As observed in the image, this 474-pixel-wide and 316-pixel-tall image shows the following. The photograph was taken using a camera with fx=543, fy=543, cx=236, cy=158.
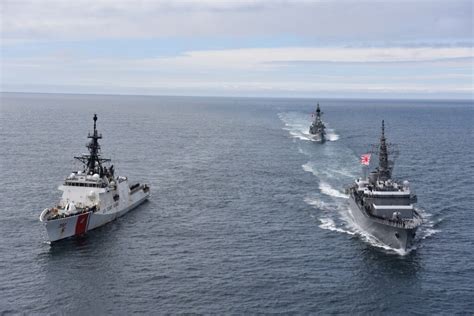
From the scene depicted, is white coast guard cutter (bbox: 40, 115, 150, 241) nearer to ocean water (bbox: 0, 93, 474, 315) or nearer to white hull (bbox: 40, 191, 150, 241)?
white hull (bbox: 40, 191, 150, 241)

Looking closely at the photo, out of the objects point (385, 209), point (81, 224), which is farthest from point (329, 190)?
point (81, 224)

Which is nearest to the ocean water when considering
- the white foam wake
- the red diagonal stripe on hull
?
the white foam wake

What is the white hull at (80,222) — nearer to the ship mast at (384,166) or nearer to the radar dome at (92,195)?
the radar dome at (92,195)

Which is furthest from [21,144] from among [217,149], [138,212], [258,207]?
[258,207]

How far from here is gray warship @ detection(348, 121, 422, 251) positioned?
2913 inches

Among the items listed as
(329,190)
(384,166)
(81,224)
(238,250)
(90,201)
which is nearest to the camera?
(238,250)

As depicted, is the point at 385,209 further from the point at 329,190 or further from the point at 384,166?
the point at 329,190

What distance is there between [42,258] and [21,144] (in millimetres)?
103521

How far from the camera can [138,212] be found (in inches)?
3723

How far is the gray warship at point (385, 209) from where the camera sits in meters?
74.0

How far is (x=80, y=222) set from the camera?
8050 centimetres

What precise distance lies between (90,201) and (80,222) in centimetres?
735

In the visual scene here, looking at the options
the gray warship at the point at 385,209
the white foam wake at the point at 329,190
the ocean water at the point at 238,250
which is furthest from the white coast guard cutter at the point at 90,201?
the gray warship at the point at 385,209

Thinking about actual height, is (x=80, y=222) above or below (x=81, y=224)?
above
